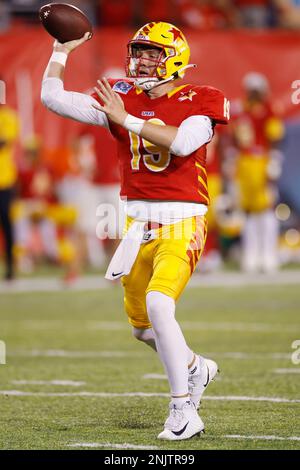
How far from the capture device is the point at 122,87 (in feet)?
17.7

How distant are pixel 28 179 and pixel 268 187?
9.56 feet

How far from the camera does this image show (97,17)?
1547cm

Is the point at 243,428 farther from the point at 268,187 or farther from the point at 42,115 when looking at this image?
the point at 42,115

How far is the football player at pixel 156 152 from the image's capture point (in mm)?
5070

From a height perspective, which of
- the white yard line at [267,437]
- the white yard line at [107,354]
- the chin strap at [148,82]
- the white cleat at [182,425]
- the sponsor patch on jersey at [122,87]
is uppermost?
the sponsor patch on jersey at [122,87]

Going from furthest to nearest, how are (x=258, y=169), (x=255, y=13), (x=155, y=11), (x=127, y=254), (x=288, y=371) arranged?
1. (x=255, y=13)
2. (x=155, y=11)
3. (x=258, y=169)
4. (x=288, y=371)
5. (x=127, y=254)

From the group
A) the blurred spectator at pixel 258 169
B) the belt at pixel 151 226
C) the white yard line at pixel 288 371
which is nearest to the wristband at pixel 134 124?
the belt at pixel 151 226

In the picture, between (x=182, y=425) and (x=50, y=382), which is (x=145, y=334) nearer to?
(x=182, y=425)

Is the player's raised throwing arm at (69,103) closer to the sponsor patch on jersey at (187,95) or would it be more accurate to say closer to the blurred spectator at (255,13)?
the sponsor patch on jersey at (187,95)

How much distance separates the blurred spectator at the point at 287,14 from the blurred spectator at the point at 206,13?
25.3 inches

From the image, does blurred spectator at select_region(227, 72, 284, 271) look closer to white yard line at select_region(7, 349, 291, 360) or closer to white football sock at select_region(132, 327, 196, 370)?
white yard line at select_region(7, 349, 291, 360)

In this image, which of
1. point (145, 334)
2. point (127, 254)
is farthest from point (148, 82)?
point (145, 334)

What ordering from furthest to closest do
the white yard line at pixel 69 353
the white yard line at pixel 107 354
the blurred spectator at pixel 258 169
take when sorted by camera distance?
the blurred spectator at pixel 258 169 < the white yard line at pixel 69 353 < the white yard line at pixel 107 354

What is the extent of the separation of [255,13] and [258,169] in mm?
3352
